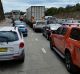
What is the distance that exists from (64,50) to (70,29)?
0.89 meters

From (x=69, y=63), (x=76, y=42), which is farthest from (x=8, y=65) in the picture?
(x=76, y=42)

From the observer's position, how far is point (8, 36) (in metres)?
10.7

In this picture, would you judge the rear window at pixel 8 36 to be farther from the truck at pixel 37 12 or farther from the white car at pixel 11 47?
the truck at pixel 37 12

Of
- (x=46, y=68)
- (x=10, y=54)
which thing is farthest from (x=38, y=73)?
(x=10, y=54)

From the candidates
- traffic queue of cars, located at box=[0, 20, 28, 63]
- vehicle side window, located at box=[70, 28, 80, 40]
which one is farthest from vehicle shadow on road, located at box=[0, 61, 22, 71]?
vehicle side window, located at box=[70, 28, 80, 40]

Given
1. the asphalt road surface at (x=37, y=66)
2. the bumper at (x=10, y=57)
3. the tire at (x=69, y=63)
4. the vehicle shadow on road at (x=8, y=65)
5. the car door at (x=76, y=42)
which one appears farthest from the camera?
the vehicle shadow on road at (x=8, y=65)

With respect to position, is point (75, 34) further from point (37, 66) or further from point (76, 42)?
point (37, 66)

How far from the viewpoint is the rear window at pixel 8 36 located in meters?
10.5

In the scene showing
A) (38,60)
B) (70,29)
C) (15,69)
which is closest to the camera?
(15,69)

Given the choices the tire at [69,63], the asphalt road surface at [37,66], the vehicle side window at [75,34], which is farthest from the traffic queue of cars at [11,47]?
the vehicle side window at [75,34]

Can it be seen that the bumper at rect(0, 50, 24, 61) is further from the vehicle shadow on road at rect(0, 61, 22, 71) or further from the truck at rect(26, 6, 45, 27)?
the truck at rect(26, 6, 45, 27)

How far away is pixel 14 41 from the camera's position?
34.6ft

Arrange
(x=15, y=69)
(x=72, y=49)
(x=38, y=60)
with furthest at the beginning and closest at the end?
(x=38, y=60) < (x=15, y=69) < (x=72, y=49)

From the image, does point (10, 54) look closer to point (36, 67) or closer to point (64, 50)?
point (36, 67)
